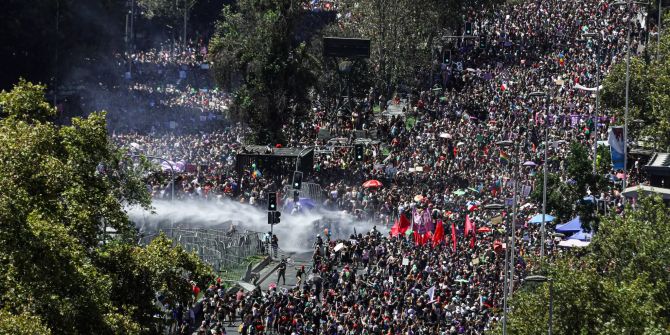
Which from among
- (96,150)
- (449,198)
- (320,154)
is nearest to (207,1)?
(320,154)

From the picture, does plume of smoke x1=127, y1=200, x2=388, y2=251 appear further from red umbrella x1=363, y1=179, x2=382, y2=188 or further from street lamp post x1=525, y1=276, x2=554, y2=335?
street lamp post x1=525, y1=276, x2=554, y2=335

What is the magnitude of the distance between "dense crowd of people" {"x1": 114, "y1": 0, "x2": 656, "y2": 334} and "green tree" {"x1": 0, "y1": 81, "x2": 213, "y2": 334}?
847 cm

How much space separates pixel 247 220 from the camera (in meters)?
75.7

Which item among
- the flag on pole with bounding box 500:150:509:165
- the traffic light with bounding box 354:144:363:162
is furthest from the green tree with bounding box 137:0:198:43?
the flag on pole with bounding box 500:150:509:165

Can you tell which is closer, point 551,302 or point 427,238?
point 551,302

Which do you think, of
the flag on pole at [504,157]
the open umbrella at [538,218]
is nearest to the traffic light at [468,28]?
the flag on pole at [504,157]

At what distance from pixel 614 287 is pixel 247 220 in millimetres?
33145

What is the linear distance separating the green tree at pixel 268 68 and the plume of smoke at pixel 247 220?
39.0 feet

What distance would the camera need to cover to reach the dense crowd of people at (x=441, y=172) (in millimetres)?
54344

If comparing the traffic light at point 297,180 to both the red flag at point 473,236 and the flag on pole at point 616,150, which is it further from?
the flag on pole at point 616,150

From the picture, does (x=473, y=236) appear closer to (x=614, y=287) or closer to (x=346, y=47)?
(x=614, y=287)

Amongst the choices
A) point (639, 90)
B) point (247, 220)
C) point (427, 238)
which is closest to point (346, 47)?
point (639, 90)

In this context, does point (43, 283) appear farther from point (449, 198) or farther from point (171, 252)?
point (449, 198)

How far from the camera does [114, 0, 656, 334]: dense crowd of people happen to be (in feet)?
178
